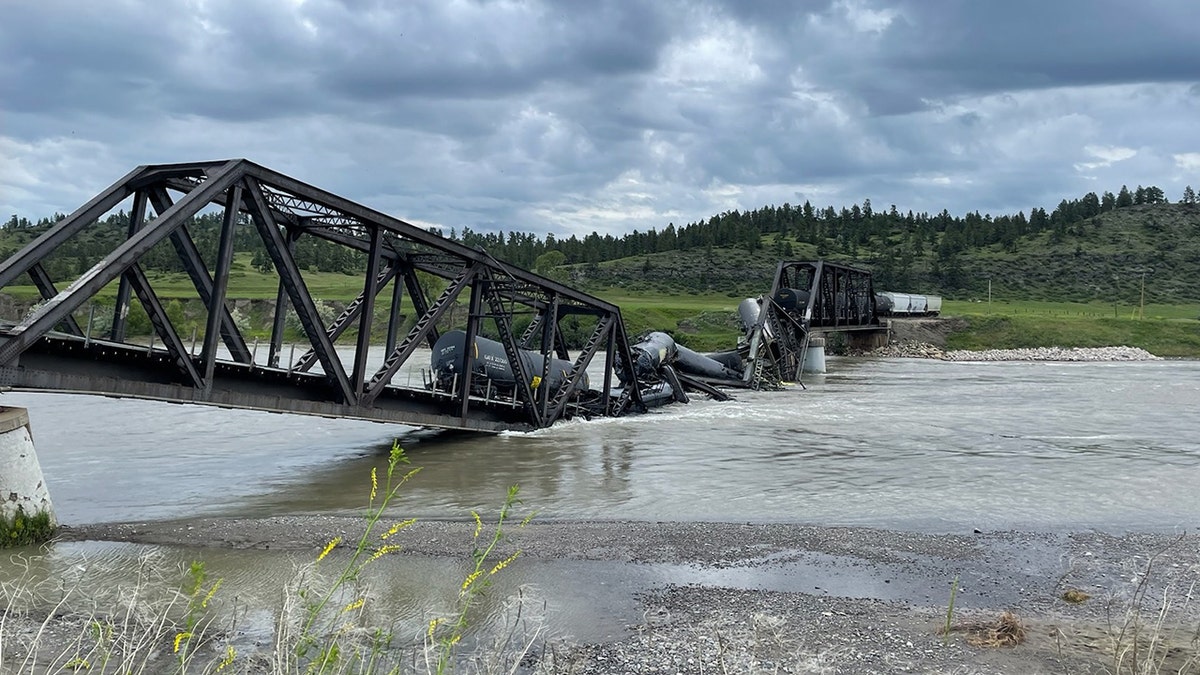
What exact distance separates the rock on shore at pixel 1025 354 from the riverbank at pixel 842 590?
6504cm

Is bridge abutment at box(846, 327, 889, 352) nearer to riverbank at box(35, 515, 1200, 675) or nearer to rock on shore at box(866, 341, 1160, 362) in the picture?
rock on shore at box(866, 341, 1160, 362)

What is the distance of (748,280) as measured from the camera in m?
141

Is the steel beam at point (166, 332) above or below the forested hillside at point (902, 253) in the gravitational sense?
below

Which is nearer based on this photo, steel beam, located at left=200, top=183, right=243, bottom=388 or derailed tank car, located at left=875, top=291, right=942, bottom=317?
steel beam, located at left=200, top=183, right=243, bottom=388

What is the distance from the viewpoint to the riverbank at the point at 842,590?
8.43 meters

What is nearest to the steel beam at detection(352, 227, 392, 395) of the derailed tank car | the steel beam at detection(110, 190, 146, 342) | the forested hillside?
the steel beam at detection(110, 190, 146, 342)

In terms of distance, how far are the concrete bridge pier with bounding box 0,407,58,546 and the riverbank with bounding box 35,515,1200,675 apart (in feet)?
2.20

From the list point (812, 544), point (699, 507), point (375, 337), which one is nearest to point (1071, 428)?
point (699, 507)

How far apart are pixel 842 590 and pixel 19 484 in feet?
36.4

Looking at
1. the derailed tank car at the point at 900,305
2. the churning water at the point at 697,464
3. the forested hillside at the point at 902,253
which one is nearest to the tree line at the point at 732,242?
the forested hillside at the point at 902,253

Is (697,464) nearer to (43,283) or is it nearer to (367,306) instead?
(367,306)

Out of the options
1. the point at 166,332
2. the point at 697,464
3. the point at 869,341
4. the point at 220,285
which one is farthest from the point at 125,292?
the point at 869,341

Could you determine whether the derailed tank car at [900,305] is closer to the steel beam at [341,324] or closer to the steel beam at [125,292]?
the steel beam at [341,324]

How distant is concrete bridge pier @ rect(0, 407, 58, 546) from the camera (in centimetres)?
1231
